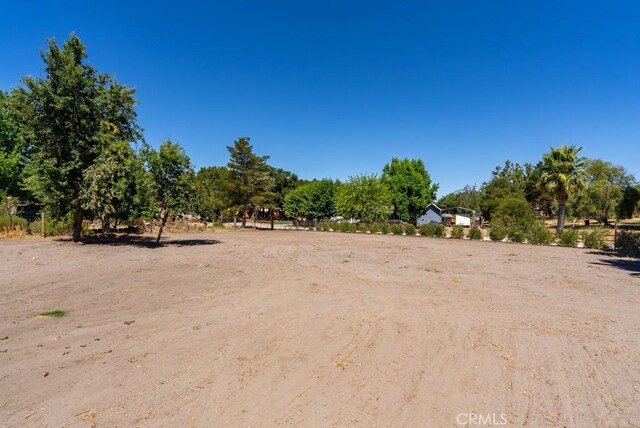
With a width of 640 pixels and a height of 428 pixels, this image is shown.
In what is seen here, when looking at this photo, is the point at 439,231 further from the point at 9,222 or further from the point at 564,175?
the point at 9,222

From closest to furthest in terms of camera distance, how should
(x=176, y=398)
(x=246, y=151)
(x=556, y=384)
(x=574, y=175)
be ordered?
(x=176, y=398) → (x=556, y=384) → (x=574, y=175) → (x=246, y=151)

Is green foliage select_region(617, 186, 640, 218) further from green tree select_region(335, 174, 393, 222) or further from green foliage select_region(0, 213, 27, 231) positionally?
green foliage select_region(0, 213, 27, 231)

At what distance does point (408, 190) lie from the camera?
189 feet

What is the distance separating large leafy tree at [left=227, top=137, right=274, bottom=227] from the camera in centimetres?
4247

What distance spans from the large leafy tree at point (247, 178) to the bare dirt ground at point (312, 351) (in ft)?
102

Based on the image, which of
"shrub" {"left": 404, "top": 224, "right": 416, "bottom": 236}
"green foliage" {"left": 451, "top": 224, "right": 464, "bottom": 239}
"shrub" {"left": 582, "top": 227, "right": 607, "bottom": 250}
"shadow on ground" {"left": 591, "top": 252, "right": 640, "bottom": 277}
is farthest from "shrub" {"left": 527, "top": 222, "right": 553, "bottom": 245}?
"shrub" {"left": 404, "top": 224, "right": 416, "bottom": 236}

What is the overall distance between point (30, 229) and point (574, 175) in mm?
45766

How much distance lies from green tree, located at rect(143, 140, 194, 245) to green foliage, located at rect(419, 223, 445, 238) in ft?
72.6

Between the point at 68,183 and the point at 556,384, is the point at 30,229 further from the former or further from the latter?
the point at 556,384

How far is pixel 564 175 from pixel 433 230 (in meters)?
13.8

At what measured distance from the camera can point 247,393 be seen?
14.6ft

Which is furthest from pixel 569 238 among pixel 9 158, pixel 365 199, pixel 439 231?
pixel 9 158

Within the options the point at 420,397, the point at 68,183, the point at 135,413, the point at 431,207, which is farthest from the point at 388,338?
the point at 431,207

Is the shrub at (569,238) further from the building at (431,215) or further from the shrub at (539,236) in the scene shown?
the building at (431,215)
